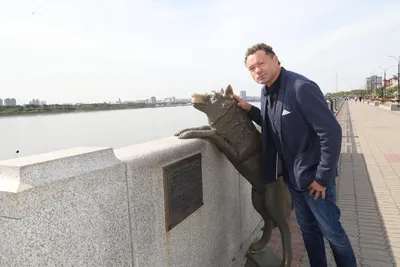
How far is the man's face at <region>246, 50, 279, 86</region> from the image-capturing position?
2566mm

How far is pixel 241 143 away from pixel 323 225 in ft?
3.12

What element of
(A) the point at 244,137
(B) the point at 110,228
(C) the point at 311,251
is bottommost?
(C) the point at 311,251

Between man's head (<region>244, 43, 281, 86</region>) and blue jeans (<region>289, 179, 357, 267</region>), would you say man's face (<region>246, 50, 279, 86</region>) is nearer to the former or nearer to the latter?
man's head (<region>244, 43, 281, 86</region>)

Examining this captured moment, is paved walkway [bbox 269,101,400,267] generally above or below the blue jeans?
below

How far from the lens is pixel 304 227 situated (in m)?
2.89

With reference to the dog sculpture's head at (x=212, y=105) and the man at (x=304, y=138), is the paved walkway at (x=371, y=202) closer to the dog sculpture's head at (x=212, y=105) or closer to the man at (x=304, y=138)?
the man at (x=304, y=138)

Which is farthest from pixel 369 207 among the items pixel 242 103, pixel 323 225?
pixel 242 103

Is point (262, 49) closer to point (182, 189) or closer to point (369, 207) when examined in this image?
point (182, 189)

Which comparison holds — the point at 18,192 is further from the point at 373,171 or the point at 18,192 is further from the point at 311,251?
the point at 373,171

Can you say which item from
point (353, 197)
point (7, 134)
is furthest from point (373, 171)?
point (7, 134)

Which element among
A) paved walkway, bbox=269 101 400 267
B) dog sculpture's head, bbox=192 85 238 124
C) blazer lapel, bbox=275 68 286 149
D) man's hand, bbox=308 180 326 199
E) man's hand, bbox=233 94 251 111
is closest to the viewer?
man's hand, bbox=308 180 326 199

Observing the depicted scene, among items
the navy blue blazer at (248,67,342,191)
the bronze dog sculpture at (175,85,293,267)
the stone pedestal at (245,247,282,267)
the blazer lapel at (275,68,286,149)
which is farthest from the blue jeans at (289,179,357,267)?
the blazer lapel at (275,68,286,149)

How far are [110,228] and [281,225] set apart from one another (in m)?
1.92

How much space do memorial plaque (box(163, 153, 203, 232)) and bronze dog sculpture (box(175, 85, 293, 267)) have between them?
30 centimetres
